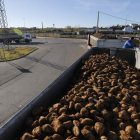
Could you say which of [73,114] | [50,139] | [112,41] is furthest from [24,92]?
[112,41]

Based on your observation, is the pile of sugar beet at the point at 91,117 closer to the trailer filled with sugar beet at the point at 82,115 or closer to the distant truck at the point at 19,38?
the trailer filled with sugar beet at the point at 82,115

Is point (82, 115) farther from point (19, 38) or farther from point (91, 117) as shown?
point (19, 38)

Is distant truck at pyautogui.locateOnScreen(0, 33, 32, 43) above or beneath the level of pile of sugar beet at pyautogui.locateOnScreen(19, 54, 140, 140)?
above

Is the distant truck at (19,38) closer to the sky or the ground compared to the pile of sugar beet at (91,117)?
closer to the sky

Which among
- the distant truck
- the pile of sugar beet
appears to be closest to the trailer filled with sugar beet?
the pile of sugar beet

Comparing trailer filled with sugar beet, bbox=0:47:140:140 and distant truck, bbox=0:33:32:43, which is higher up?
distant truck, bbox=0:33:32:43

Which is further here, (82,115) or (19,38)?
(19,38)

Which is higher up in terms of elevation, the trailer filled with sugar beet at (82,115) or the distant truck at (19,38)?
the distant truck at (19,38)

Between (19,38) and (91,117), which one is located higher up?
(19,38)

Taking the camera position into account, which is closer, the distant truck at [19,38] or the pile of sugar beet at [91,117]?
the pile of sugar beet at [91,117]

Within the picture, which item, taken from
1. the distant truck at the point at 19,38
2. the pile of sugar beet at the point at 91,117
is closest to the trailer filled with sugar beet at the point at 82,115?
the pile of sugar beet at the point at 91,117

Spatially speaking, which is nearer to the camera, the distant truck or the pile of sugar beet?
the pile of sugar beet

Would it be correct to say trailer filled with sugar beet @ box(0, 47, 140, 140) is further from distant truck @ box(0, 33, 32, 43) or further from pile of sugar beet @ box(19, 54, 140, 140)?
distant truck @ box(0, 33, 32, 43)

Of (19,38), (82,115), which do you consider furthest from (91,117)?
(19,38)
